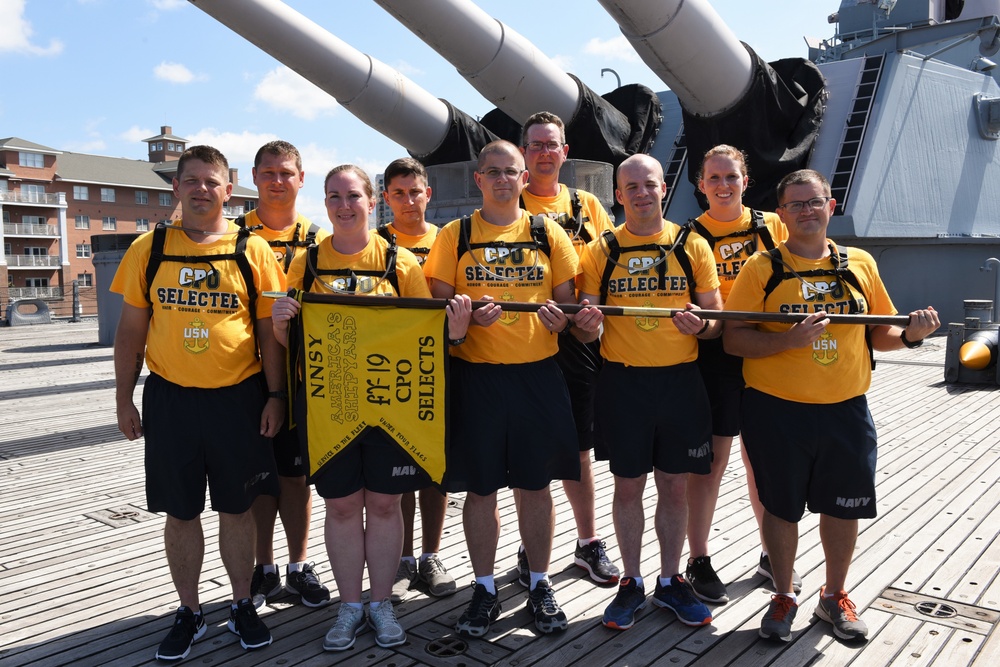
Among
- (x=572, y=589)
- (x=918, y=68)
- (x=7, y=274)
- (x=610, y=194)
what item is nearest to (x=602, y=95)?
(x=610, y=194)

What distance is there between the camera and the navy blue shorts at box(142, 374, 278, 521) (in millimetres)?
3098

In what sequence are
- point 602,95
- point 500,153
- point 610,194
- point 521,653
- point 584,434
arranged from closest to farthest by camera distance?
1. point 521,653
2. point 500,153
3. point 584,434
4. point 610,194
5. point 602,95

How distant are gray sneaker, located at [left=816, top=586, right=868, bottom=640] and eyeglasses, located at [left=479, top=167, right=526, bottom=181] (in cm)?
201

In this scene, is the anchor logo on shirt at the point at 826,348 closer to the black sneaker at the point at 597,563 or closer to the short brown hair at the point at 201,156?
the black sneaker at the point at 597,563

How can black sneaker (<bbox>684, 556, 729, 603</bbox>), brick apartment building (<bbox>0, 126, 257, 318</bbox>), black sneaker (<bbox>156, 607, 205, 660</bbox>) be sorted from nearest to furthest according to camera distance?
black sneaker (<bbox>156, 607, 205, 660</bbox>) → black sneaker (<bbox>684, 556, 729, 603</bbox>) → brick apartment building (<bbox>0, 126, 257, 318</bbox>)

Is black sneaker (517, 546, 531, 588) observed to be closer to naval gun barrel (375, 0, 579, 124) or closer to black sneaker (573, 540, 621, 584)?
black sneaker (573, 540, 621, 584)

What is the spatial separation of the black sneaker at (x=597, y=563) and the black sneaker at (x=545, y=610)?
0.46 meters

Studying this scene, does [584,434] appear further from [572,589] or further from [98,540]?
[98,540]

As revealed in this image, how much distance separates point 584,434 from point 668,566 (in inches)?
31.1

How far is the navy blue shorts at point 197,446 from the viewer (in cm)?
310

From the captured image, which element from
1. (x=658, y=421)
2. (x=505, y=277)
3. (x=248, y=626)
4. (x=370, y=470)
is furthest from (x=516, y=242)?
(x=248, y=626)

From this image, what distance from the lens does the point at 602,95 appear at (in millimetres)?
13023

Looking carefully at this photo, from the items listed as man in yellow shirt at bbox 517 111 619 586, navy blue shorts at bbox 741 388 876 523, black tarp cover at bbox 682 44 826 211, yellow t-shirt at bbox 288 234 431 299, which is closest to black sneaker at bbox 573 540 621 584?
man in yellow shirt at bbox 517 111 619 586

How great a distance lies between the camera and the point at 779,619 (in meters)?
3.14
